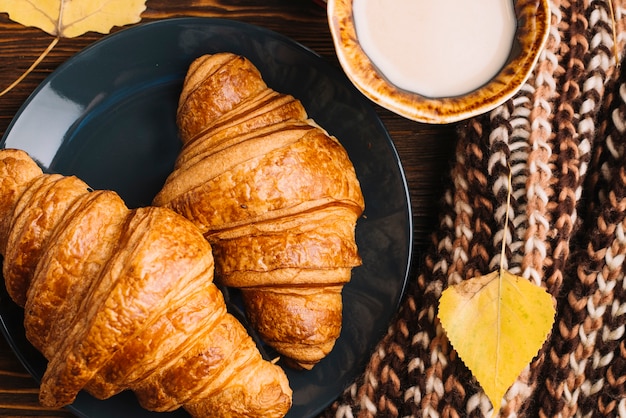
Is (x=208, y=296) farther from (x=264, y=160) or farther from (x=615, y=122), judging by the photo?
(x=615, y=122)

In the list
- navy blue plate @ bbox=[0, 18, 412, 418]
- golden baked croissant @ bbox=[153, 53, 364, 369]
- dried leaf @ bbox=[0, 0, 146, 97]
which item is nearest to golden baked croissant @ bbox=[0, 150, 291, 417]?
golden baked croissant @ bbox=[153, 53, 364, 369]

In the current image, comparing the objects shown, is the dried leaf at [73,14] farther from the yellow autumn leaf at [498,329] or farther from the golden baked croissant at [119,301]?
the yellow autumn leaf at [498,329]

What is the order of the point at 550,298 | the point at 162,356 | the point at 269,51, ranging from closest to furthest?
1. the point at 162,356
2. the point at 550,298
3. the point at 269,51

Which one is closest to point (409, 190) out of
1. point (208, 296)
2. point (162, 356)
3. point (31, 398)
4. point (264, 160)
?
point (264, 160)

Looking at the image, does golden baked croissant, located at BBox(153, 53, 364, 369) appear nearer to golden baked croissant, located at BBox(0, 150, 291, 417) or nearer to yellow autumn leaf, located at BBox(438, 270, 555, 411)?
golden baked croissant, located at BBox(0, 150, 291, 417)

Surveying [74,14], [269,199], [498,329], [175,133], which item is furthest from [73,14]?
[498,329]

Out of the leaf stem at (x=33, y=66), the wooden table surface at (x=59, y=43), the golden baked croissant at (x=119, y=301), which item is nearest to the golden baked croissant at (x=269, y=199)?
the golden baked croissant at (x=119, y=301)
